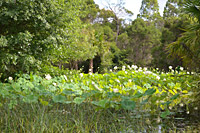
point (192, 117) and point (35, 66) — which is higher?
point (35, 66)

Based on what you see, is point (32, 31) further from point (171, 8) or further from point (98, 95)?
point (171, 8)

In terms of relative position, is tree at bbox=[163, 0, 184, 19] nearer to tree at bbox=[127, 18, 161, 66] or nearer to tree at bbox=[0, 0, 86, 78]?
tree at bbox=[127, 18, 161, 66]

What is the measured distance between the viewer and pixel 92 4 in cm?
1964

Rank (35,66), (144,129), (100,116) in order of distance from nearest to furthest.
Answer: (144,129)
(100,116)
(35,66)

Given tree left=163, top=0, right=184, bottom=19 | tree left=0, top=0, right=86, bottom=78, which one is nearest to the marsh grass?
tree left=0, top=0, right=86, bottom=78

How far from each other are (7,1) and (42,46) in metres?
1.40

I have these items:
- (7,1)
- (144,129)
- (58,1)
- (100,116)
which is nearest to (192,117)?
(144,129)

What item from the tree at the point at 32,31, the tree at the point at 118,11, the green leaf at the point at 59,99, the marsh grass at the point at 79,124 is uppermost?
the tree at the point at 118,11

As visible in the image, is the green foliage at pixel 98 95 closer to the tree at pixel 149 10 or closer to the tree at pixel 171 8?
the tree at pixel 171 8

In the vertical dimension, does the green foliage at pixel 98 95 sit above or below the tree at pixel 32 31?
below

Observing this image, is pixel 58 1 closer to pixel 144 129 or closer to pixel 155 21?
pixel 144 129

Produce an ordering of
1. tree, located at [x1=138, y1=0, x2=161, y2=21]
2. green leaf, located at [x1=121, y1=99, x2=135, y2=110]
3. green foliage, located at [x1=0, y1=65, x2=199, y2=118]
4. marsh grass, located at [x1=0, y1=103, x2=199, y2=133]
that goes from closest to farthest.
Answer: green leaf, located at [x1=121, y1=99, x2=135, y2=110] < green foliage, located at [x1=0, y1=65, x2=199, y2=118] < marsh grass, located at [x1=0, y1=103, x2=199, y2=133] < tree, located at [x1=138, y1=0, x2=161, y2=21]

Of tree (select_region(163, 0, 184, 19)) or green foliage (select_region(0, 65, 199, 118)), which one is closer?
green foliage (select_region(0, 65, 199, 118))

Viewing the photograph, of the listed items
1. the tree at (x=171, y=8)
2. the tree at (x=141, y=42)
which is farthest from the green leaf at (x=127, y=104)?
the tree at (x=171, y=8)
